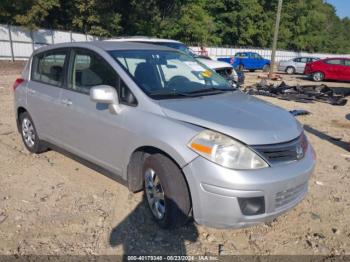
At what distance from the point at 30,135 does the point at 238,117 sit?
364cm

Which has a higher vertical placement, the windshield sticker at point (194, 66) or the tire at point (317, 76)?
the windshield sticker at point (194, 66)

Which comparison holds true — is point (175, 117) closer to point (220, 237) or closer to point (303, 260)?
point (220, 237)

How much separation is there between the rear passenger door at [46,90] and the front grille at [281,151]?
2.78 m

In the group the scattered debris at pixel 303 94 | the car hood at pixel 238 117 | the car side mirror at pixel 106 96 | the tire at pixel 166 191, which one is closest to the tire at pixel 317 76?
the scattered debris at pixel 303 94

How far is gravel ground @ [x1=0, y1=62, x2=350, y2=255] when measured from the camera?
3.42 m

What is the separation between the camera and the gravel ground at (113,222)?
3420 mm

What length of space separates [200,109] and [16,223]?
219 cm

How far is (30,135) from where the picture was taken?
18.9 ft

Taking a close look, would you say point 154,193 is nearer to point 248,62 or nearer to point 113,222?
point 113,222

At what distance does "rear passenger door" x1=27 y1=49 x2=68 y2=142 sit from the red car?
20.1 m

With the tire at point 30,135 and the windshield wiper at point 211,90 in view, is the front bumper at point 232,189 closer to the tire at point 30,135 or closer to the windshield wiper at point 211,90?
the windshield wiper at point 211,90

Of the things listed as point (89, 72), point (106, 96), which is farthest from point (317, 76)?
point (106, 96)

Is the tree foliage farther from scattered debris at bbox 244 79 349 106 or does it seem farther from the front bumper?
the front bumper

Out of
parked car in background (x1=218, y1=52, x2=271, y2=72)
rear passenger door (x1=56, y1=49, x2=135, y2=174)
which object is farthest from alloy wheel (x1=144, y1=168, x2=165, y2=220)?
parked car in background (x1=218, y1=52, x2=271, y2=72)
